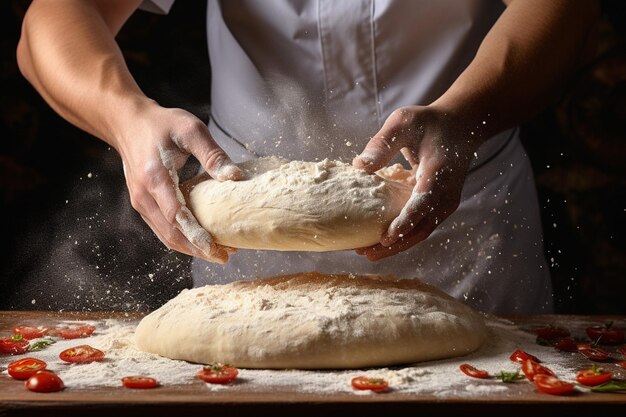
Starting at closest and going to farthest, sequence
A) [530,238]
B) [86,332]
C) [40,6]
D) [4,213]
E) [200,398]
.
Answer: [200,398]
[86,332]
[40,6]
[530,238]
[4,213]

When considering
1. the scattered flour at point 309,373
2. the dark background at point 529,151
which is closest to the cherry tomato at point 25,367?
the scattered flour at point 309,373

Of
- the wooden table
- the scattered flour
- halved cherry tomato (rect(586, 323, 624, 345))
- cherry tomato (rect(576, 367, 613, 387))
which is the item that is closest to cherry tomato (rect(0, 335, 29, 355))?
the scattered flour

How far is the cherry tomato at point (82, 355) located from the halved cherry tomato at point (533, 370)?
83 centimetres

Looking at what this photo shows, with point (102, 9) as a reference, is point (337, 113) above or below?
below

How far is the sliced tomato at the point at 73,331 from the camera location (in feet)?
6.45

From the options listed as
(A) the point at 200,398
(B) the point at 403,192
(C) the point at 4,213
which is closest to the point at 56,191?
(C) the point at 4,213

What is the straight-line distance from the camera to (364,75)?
7.83 feet

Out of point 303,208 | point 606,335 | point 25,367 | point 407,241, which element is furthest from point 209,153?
point 606,335

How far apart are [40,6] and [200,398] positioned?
143cm

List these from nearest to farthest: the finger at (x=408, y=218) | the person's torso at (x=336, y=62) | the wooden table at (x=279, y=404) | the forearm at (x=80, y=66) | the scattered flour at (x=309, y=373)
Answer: the wooden table at (x=279, y=404)
the scattered flour at (x=309, y=373)
the finger at (x=408, y=218)
the forearm at (x=80, y=66)
the person's torso at (x=336, y=62)

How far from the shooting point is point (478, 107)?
1995 millimetres

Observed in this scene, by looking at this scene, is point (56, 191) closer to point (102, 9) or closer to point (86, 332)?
point (102, 9)

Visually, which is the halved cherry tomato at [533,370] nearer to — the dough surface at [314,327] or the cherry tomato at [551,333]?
the dough surface at [314,327]

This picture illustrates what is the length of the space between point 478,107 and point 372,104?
481 mm
